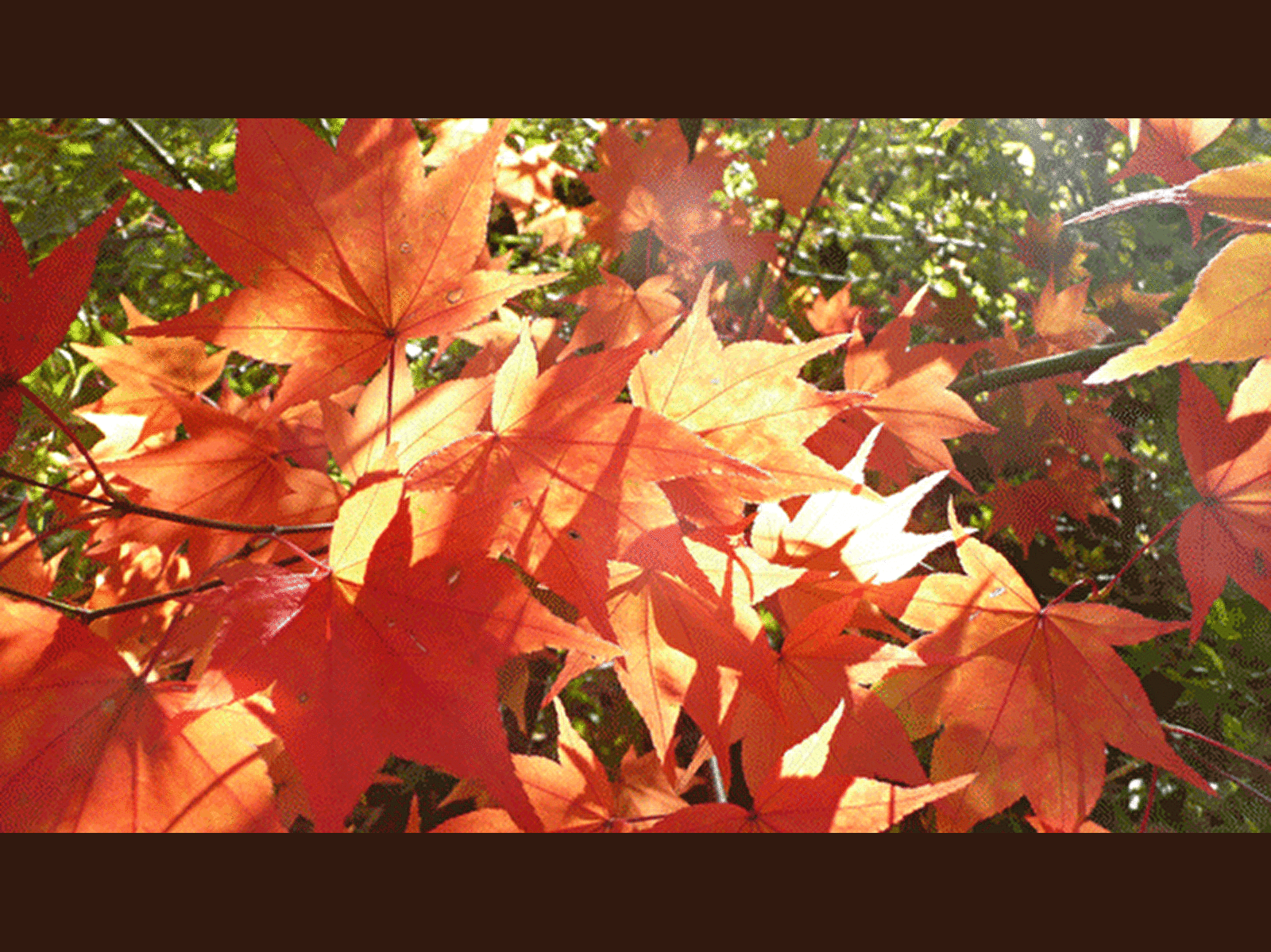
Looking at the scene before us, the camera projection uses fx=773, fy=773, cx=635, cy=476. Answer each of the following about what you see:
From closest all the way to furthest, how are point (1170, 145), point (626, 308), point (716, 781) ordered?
point (716, 781) → point (1170, 145) → point (626, 308)

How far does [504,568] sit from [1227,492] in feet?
2.03

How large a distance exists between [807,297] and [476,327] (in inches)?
41.1

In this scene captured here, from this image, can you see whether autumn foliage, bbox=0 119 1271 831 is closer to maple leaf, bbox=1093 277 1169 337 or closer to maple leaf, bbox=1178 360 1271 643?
maple leaf, bbox=1178 360 1271 643

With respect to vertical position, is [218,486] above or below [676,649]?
above

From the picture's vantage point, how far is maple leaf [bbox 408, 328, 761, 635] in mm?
460

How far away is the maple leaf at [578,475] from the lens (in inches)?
18.1

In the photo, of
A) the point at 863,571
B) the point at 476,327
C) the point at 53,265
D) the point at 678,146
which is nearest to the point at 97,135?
the point at 476,327

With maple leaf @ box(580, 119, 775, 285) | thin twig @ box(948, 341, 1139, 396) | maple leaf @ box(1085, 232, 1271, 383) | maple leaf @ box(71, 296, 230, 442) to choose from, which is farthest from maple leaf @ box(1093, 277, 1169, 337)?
maple leaf @ box(71, 296, 230, 442)

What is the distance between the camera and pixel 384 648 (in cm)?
47

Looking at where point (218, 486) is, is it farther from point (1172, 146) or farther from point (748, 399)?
point (1172, 146)

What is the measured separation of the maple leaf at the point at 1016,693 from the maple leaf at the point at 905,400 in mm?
214

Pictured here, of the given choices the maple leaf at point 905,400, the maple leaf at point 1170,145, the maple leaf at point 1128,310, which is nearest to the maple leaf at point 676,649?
the maple leaf at point 905,400

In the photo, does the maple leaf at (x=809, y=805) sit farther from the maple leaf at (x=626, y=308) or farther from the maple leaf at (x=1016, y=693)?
the maple leaf at (x=626, y=308)

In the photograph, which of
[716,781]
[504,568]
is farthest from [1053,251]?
[504,568]
